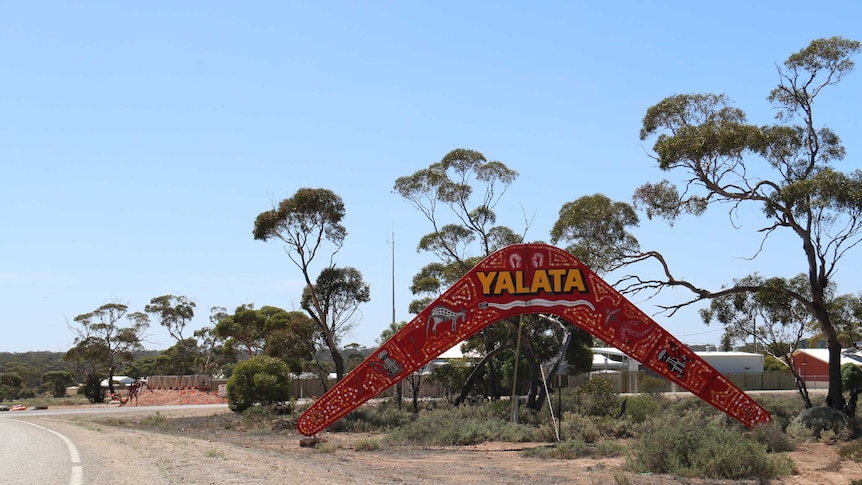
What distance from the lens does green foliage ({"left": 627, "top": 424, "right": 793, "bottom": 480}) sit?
1569 centimetres

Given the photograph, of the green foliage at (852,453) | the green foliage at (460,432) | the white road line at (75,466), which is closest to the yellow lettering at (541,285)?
the green foliage at (460,432)

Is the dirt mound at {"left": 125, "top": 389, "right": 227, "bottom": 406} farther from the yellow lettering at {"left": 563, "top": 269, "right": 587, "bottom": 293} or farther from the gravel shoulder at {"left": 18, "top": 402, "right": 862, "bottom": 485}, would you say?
the yellow lettering at {"left": 563, "top": 269, "right": 587, "bottom": 293}

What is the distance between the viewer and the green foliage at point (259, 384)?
36.7m

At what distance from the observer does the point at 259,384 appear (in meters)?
36.5

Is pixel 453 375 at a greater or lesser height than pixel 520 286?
lesser

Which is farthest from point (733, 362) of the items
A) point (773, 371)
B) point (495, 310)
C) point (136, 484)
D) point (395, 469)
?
point (136, 484)

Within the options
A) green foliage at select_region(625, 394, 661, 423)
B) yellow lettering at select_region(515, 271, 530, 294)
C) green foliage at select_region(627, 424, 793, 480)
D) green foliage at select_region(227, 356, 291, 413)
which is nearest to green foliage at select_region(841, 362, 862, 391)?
green foliage at select_region(625, 394, 661, 423)

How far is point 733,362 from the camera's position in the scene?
6700 centimetres

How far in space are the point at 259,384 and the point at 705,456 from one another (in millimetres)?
24564

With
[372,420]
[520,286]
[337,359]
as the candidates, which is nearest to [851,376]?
[337,359]

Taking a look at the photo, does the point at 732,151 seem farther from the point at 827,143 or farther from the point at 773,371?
the point at 773,371

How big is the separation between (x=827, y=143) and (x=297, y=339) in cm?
2651

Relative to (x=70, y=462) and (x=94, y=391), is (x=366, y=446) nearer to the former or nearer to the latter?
(x=70, y=462)

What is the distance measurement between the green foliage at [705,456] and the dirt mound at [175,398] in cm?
4361
